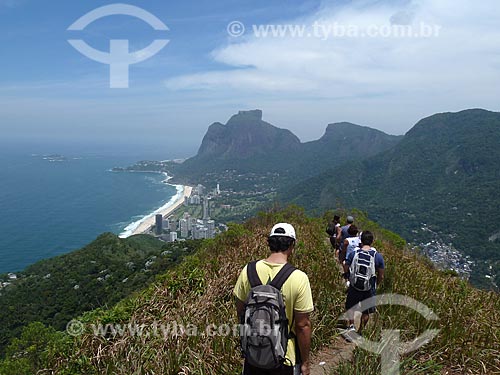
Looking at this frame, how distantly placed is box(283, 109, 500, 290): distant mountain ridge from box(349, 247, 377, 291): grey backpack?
34837 mm

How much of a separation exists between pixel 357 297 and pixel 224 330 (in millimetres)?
1782

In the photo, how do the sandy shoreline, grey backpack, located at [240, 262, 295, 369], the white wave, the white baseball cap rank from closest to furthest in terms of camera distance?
grey backpack, located at [240, 262, 295, 369], the white baseball cap, the white wave, the sandy shoreline

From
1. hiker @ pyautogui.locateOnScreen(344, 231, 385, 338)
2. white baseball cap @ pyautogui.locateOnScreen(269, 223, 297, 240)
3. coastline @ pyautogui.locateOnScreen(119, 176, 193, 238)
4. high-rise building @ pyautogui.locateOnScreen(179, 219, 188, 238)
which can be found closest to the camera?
white baseball cap @ pyautogui.locateOnScreen(269, 223, 297, 240)

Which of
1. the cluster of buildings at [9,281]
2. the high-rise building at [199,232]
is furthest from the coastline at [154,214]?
the cluster of buildings at [9,281]

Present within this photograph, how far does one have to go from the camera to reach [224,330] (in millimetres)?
3820

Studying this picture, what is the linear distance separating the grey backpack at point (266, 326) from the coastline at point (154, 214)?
67557mm

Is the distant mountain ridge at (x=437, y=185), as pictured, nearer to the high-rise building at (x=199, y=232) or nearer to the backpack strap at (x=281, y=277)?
the high-rise building at (x=199, y=232)

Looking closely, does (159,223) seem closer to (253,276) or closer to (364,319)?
(364,319)

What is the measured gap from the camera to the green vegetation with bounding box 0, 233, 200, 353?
20.3 metres

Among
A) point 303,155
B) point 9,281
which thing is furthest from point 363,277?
point 303,155

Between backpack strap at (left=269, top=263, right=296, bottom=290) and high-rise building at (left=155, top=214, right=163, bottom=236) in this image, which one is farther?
high-rise building at (left=155, top=214, right=163, bottom=236)

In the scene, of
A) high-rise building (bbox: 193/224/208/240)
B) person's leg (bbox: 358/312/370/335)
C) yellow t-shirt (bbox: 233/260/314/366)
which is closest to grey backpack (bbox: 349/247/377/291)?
person's leg (bbox: 358/312/370/335)

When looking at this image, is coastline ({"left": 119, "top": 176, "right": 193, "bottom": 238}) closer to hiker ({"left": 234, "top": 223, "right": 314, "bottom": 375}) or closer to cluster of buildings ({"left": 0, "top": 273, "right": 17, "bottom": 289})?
cluster of buildings ({"left": 0, "top": 273, "right": 17, "bottom": 289})

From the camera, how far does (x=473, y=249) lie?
3997 cm
